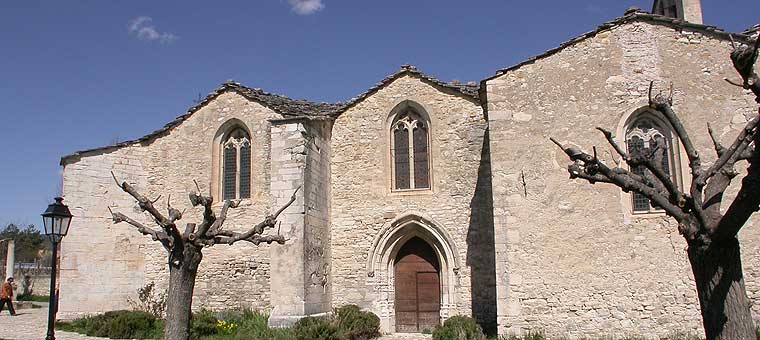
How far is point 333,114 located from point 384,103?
1.42 m

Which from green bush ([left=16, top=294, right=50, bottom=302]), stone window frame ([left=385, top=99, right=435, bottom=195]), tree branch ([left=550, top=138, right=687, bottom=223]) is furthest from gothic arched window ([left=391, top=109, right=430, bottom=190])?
green bush ([left=16, top=294, right=50, bottom=302])

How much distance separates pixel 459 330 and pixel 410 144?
17.0 ft

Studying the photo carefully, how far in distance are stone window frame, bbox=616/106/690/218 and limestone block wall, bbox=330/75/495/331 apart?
359 cm

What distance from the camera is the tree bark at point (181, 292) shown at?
8.76 m

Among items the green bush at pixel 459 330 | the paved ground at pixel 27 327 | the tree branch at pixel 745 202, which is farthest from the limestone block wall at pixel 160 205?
the tree branch at pixel 745 202

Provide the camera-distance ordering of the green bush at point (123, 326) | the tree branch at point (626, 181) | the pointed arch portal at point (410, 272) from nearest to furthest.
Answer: the tree branch at point (626, 181) < the green bush at point (123, 326) < the pointed arch portal at point (410, 272)

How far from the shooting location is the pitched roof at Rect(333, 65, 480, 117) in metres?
16.0

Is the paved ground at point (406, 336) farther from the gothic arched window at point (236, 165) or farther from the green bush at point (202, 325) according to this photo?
the gothic arched window at point (236, 165)

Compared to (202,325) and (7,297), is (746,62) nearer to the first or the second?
(202,325)

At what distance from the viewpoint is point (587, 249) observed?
1248 cm

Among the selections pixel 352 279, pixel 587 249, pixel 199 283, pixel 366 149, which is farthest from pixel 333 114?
pixel 587 249

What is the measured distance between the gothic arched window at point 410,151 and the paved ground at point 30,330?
149 inches

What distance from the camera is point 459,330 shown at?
13.4 m

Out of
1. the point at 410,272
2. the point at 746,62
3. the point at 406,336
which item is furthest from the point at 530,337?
the point at 746,62
